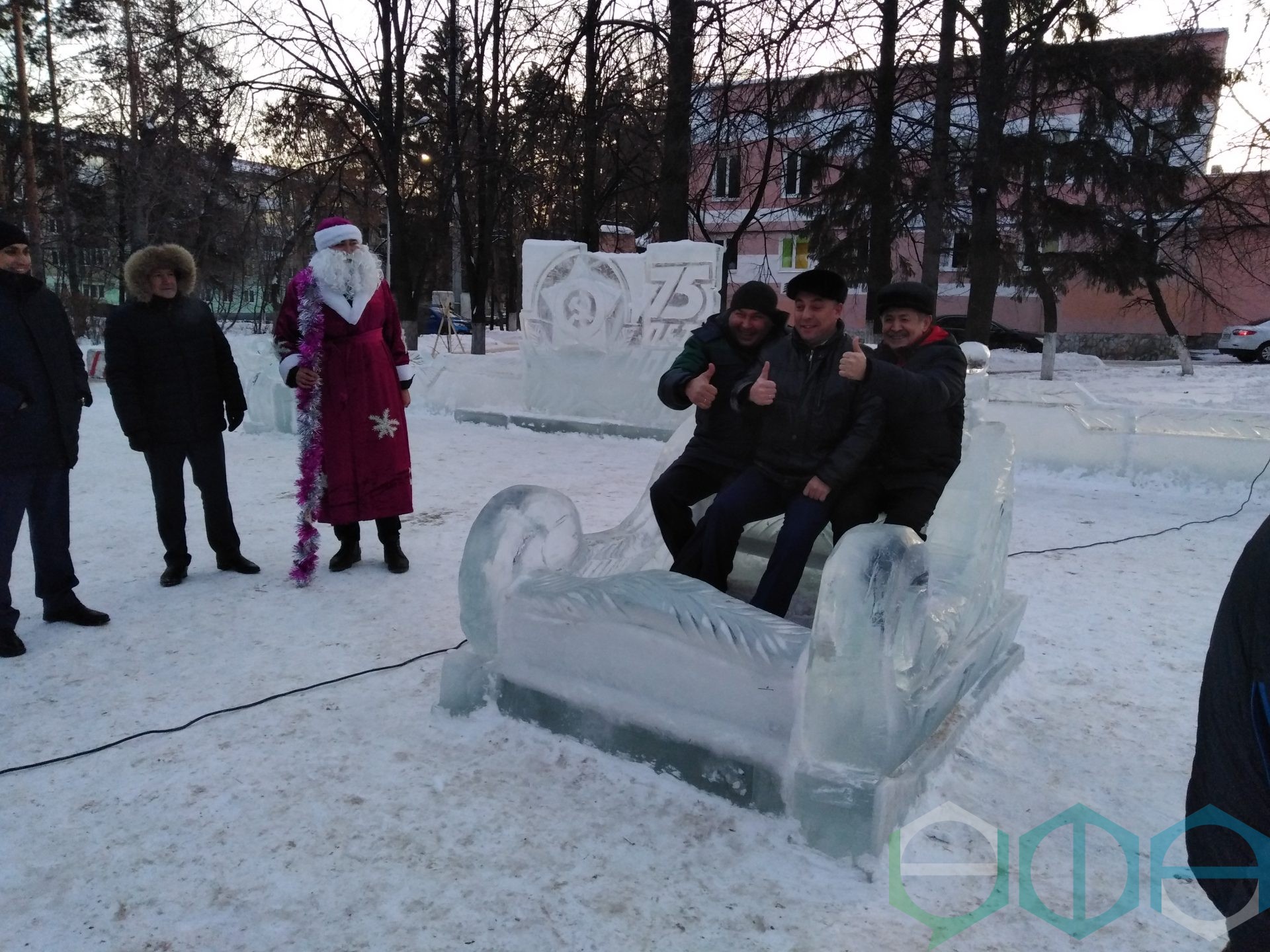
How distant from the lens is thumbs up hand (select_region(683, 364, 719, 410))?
307cm

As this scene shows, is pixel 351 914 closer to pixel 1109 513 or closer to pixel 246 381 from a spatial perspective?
pixel 1109 513

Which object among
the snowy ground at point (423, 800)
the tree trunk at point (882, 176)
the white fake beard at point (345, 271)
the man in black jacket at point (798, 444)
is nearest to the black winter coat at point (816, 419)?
the man in black jacket at point (798, 444)

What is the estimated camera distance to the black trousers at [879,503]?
111 inches

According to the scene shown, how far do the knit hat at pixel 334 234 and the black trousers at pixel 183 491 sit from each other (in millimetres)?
1040

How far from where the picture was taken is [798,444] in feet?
9.25

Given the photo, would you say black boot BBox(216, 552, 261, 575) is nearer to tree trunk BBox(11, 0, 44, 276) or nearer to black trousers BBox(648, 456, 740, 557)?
black trousers BBox(648, 456, 740, 557)

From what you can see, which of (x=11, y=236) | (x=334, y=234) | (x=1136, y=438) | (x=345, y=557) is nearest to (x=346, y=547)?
(x=345, y=557)

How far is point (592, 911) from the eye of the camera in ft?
6.14

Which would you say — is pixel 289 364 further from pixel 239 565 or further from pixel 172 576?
pixel 172 576

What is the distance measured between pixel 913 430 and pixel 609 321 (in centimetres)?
559

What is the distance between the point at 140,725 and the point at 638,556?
1741 mm

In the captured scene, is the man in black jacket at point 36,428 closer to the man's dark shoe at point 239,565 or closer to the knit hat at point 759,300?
the man's dark shoe at point 239,565

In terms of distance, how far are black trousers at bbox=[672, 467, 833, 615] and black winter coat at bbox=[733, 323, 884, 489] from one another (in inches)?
2.7

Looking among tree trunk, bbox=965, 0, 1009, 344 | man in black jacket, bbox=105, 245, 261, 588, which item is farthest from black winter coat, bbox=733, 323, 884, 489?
tree trunk, bbox=965, 0, 1009, 344
